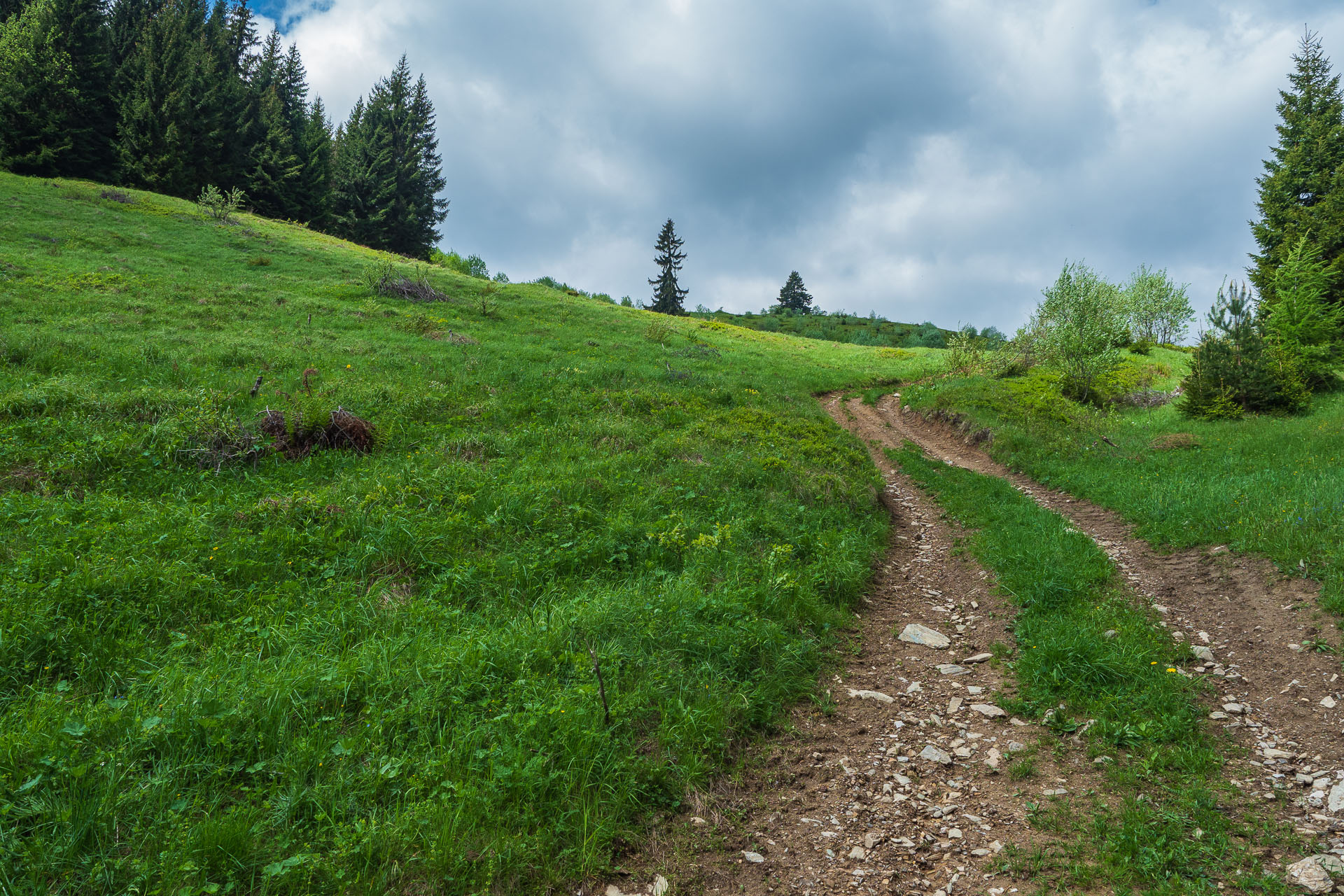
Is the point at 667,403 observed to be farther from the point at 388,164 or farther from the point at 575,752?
A: the point at 388,164

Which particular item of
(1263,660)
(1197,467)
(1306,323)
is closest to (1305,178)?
(1306,323)

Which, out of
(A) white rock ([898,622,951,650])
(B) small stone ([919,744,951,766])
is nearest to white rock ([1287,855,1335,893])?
(B) small stone ([919,744,951,766])

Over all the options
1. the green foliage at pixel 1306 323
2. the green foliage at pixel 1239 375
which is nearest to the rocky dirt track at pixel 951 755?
the green foliage at pixel 1239 375

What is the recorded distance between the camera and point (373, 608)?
232 inches

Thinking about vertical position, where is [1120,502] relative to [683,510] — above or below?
above

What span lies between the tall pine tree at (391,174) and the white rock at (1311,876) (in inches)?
2881

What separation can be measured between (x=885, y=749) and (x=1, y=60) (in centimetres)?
7034

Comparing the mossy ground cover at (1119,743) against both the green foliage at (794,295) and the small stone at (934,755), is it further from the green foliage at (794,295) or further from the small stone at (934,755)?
the green foliage at (794,295)

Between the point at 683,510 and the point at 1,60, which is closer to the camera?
the point at 683,510

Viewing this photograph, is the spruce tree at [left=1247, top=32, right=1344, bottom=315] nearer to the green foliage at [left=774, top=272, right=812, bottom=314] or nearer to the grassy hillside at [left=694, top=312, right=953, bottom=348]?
the grassy hillside at [left=694, top=312, right=953, bottom=348]

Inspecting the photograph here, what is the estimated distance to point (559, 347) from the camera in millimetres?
→ 21516

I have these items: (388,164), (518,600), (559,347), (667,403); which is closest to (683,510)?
(518,600)

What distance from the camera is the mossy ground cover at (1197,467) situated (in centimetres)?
797

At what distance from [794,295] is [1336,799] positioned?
10297 centimetres
